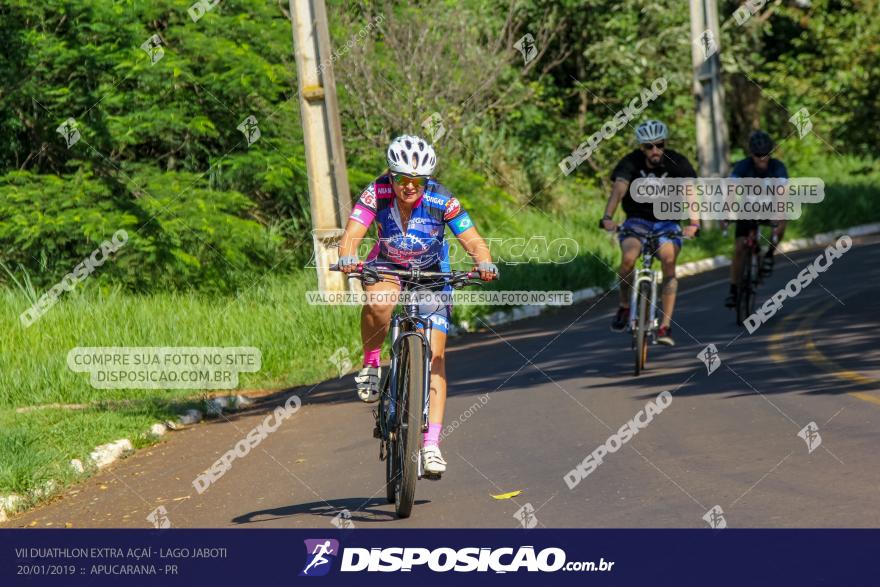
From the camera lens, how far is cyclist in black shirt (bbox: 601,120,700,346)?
13.3 meters

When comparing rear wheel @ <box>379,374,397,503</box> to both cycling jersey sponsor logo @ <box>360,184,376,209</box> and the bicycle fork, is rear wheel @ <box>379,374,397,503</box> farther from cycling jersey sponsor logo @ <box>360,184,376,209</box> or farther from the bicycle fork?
the bicycle fork

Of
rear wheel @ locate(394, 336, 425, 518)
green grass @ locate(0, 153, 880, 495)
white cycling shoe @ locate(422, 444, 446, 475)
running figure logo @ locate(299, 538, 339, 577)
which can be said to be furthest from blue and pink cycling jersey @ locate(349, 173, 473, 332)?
green grass @ locate(0, 153, 880, 495)

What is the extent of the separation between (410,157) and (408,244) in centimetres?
64

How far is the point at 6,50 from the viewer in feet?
70.5

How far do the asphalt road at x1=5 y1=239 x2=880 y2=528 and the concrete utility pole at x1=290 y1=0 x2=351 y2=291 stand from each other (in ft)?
8.61

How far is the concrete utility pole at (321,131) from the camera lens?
17172 mm

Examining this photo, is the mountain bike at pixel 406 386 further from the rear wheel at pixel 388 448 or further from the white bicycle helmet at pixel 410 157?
the white bicycle helmet at pixel 410 157

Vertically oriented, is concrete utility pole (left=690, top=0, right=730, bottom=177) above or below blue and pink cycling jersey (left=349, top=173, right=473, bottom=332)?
below

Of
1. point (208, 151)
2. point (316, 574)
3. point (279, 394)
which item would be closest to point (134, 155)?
point (208, 151)

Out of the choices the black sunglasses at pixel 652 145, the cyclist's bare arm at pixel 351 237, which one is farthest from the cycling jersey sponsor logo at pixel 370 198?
the black sunglasses at pixel 652 145

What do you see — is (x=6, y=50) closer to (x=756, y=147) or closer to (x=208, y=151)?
(x=208, y=151)

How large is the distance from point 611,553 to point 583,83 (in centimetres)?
2547

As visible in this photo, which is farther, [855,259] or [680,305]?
[855,259]

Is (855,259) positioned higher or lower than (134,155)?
lower
